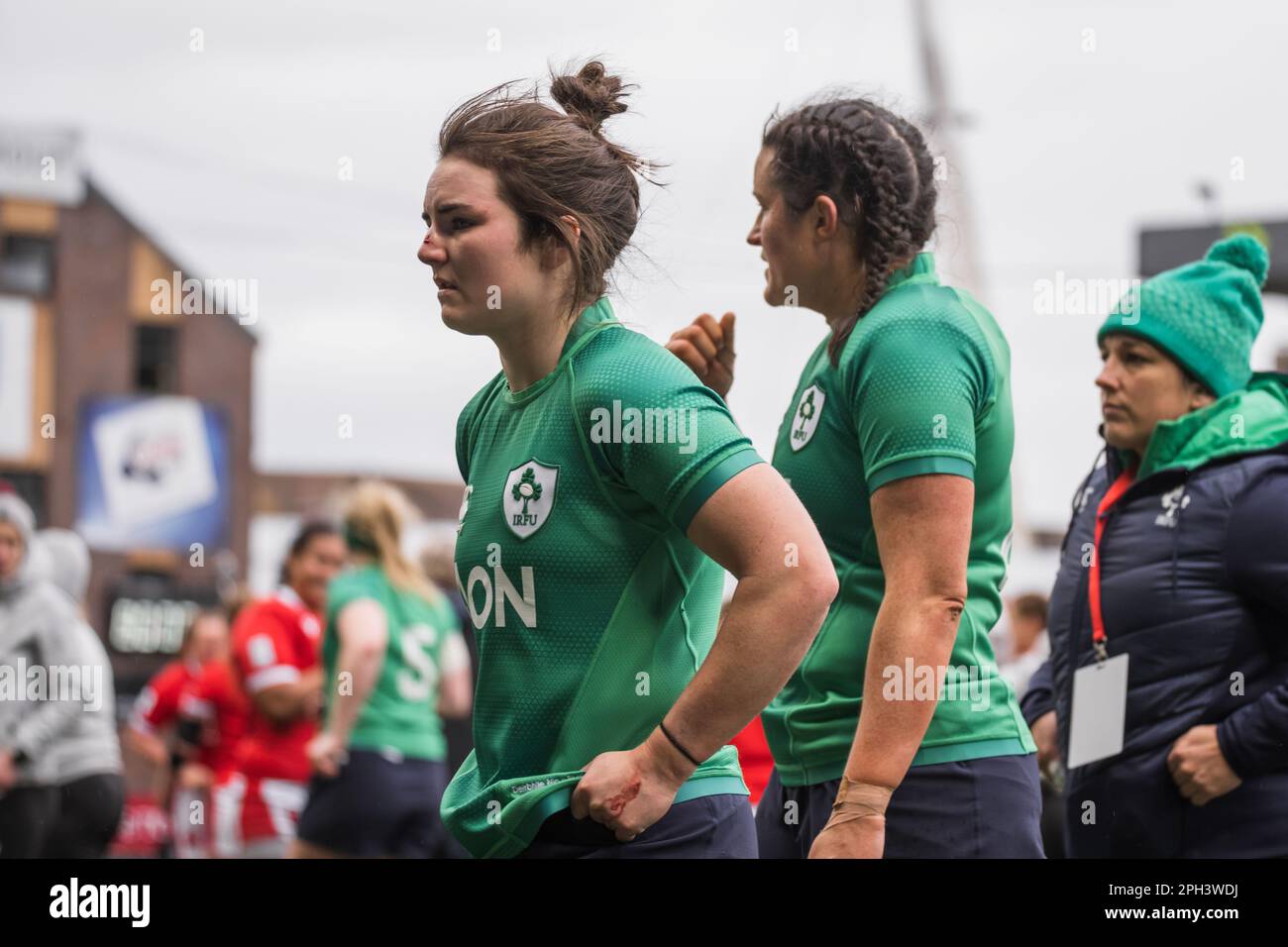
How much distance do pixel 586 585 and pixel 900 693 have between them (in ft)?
1.77

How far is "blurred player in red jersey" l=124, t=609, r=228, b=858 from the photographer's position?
30.3ft

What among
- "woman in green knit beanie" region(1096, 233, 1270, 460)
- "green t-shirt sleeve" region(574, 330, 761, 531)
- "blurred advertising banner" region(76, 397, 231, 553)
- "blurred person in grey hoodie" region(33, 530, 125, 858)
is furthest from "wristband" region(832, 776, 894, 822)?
"blurred advertising banner" region(76, 397, 231, 553)

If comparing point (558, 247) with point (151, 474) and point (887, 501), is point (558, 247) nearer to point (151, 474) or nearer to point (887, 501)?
point (887, 501)

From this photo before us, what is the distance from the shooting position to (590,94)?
8.74 ft

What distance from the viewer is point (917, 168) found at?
9.79ft

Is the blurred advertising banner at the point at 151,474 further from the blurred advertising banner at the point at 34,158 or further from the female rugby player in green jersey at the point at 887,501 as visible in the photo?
the female rugby player in green jersey at the point at 887,501

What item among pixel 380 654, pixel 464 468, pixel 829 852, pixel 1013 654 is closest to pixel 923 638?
pixel 829 852

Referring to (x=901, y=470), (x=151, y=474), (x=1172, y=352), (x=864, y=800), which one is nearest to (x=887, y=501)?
(x=901, y=470)

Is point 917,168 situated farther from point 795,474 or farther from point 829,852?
point 829,852

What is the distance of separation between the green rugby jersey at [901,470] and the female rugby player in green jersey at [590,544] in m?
0.36

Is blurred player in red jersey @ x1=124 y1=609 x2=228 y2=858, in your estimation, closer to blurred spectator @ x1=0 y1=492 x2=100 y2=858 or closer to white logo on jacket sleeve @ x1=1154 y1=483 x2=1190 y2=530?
blurred spectator @ x1=0 y1=492 x2=100 y2=858
